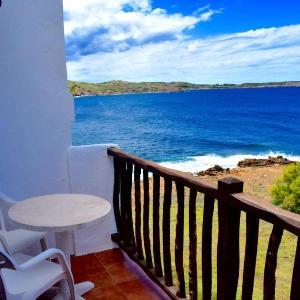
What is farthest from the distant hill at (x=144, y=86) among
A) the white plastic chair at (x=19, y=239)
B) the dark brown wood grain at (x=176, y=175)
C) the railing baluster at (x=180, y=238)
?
the railing baluster at (x=180, y=238)

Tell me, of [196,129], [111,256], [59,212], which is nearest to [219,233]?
[59,212]

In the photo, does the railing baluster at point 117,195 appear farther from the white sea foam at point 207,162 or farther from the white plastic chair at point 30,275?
the white sea foam at point 207,162

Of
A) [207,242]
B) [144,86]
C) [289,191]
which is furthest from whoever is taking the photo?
[144,86]

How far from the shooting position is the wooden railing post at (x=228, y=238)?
175 cm

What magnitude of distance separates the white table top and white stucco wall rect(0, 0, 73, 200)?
0.56 metres

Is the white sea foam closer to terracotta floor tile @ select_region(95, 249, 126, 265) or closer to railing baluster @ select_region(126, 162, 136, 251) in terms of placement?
terracotta floor tile @ select_region(95, 249, 126, 265)

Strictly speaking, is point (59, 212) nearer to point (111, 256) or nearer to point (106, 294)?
point (106, 294)

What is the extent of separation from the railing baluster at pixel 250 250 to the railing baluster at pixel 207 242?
31cm

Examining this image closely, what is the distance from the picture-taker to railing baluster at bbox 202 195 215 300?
1932mm

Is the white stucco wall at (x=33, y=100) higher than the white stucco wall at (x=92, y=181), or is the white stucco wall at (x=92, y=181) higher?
the white stucco wall at (x=33, y=100)

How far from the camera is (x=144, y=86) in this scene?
311ft

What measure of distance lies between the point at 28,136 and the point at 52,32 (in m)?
0.93

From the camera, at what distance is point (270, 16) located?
2334 inches

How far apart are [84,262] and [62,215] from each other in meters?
1.13
